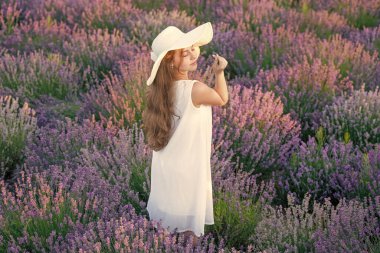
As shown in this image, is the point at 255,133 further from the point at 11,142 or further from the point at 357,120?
the point at 11,142

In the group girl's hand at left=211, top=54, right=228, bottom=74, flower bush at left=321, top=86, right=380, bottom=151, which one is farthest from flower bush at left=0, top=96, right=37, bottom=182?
flower bush at left=321, top=86, right=380, bottom=151

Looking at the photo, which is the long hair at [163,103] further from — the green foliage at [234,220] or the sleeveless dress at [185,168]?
the green foliage at [234,220]

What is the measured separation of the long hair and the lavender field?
44 cm

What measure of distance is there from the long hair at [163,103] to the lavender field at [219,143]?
17.3 inches

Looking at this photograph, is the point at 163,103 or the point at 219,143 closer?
the point at 163,103

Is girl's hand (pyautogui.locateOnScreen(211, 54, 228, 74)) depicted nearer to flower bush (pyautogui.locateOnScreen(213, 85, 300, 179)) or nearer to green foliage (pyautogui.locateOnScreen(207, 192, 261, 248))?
green foliage (pyautogui.locateOnScreen(207, 192, 261, 248))

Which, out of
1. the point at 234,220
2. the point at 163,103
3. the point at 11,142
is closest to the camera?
the point at 163,103

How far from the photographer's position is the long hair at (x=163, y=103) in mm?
3029

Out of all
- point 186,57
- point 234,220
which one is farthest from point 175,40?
point 234,220

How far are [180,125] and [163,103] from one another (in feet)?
0.47

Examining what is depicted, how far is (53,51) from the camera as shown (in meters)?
6.74

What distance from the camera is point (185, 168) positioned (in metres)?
3.06

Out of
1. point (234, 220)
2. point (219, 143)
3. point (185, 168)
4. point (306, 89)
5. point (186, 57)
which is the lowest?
point (234, 220)

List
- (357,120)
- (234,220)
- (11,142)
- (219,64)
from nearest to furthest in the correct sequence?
(219,64)
(234,220)
(11,142)
(357,120)
